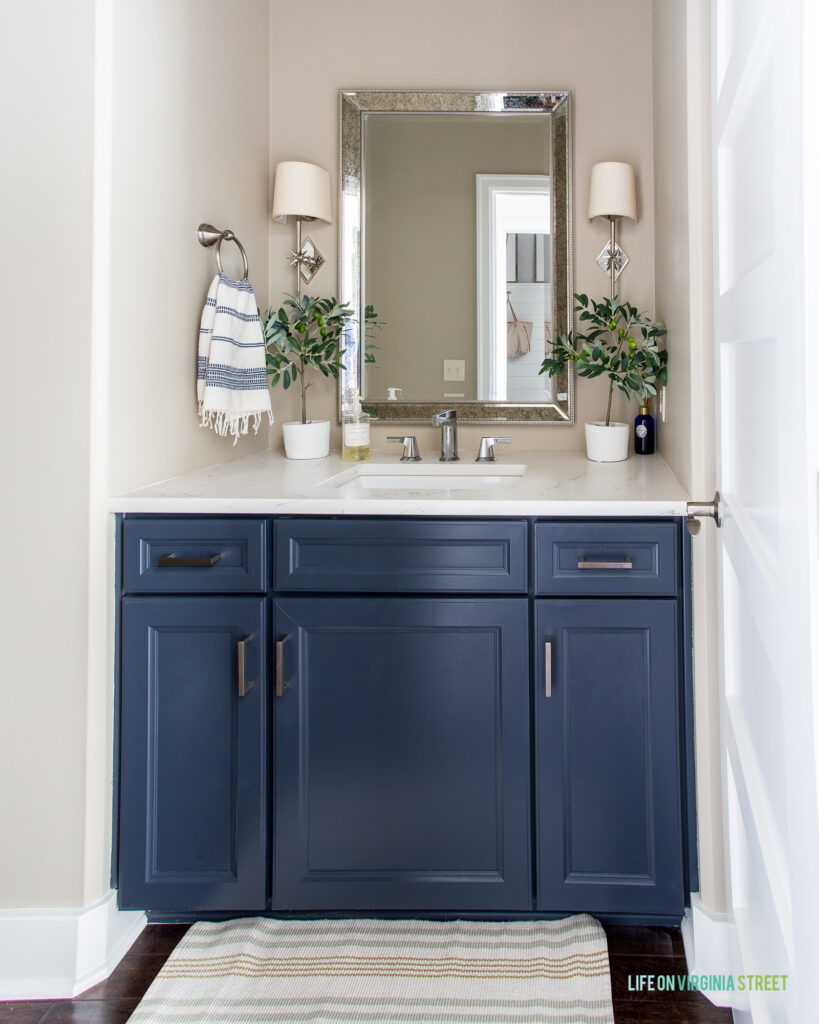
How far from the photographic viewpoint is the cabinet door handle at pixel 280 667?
65.4 inches

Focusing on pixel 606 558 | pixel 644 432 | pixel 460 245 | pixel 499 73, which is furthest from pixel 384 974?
pixel 499 73

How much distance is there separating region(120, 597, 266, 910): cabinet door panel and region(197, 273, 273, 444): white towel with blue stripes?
0.59m

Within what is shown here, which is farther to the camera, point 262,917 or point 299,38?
point 299,38

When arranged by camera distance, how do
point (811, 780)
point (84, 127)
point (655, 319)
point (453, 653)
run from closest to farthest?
point (811, 780)
point (84, 127)
point (453, 653)
point (655, 319)

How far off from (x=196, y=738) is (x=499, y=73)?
2.04 meters

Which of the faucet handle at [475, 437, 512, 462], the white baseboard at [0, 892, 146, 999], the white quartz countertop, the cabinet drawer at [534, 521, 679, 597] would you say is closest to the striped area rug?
the white baseboard at [0, 892, 146, 999]

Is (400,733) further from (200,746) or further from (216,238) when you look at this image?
(216,238)

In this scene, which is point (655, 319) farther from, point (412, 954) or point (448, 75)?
point (412, 954)

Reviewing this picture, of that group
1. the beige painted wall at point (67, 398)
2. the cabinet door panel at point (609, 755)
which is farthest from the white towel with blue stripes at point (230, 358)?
the cabinet door panel at point (609, 755)

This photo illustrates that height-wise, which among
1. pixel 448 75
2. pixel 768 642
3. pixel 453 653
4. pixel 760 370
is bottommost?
pixel 453 653

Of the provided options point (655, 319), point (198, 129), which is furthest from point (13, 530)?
point (655, 319)

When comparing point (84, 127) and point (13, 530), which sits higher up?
point (84, 127)

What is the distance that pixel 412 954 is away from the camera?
163cm

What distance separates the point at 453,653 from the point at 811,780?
0.98 metres
